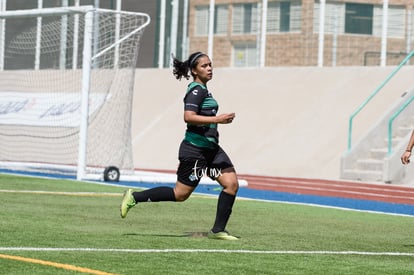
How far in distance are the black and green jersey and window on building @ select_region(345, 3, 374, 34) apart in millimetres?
21030

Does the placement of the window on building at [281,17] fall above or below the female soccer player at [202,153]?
above

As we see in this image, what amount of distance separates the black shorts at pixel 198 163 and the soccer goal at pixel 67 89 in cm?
1259

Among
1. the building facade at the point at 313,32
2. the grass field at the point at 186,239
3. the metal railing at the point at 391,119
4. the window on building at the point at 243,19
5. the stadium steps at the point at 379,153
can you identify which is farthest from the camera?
the window on building at the point at 243,19

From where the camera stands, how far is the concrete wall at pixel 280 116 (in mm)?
28078

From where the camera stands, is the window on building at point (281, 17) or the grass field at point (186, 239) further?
the window on building at point (281, 17)

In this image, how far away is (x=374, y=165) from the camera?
1014 inches

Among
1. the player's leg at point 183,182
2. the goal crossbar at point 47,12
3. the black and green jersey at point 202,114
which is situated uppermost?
the goal crossbar at point 47,12

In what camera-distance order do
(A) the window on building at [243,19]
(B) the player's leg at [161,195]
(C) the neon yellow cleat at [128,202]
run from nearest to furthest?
(B) the player's leg at [161,195]
(C) the neon yellow cleat at [128,202]
(A) the window on building at [243,19]

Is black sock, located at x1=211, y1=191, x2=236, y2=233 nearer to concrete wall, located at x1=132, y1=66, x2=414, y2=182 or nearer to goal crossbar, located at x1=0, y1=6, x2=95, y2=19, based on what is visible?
goal crossbar, located at x1=0, y1=6, x2=95, y2=19

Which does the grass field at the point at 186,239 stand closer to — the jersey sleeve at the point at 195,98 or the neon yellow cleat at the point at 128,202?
the neon yellow cleat at the point at 128,202

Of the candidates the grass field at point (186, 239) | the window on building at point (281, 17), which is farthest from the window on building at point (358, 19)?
the grass field at point (186, 239)

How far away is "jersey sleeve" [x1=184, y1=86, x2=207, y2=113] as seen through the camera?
1159cm

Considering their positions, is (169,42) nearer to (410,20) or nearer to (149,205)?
(410,20)

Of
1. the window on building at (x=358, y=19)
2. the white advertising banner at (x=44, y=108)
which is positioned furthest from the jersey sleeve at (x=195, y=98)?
the window on building at (x=358, y=19)
